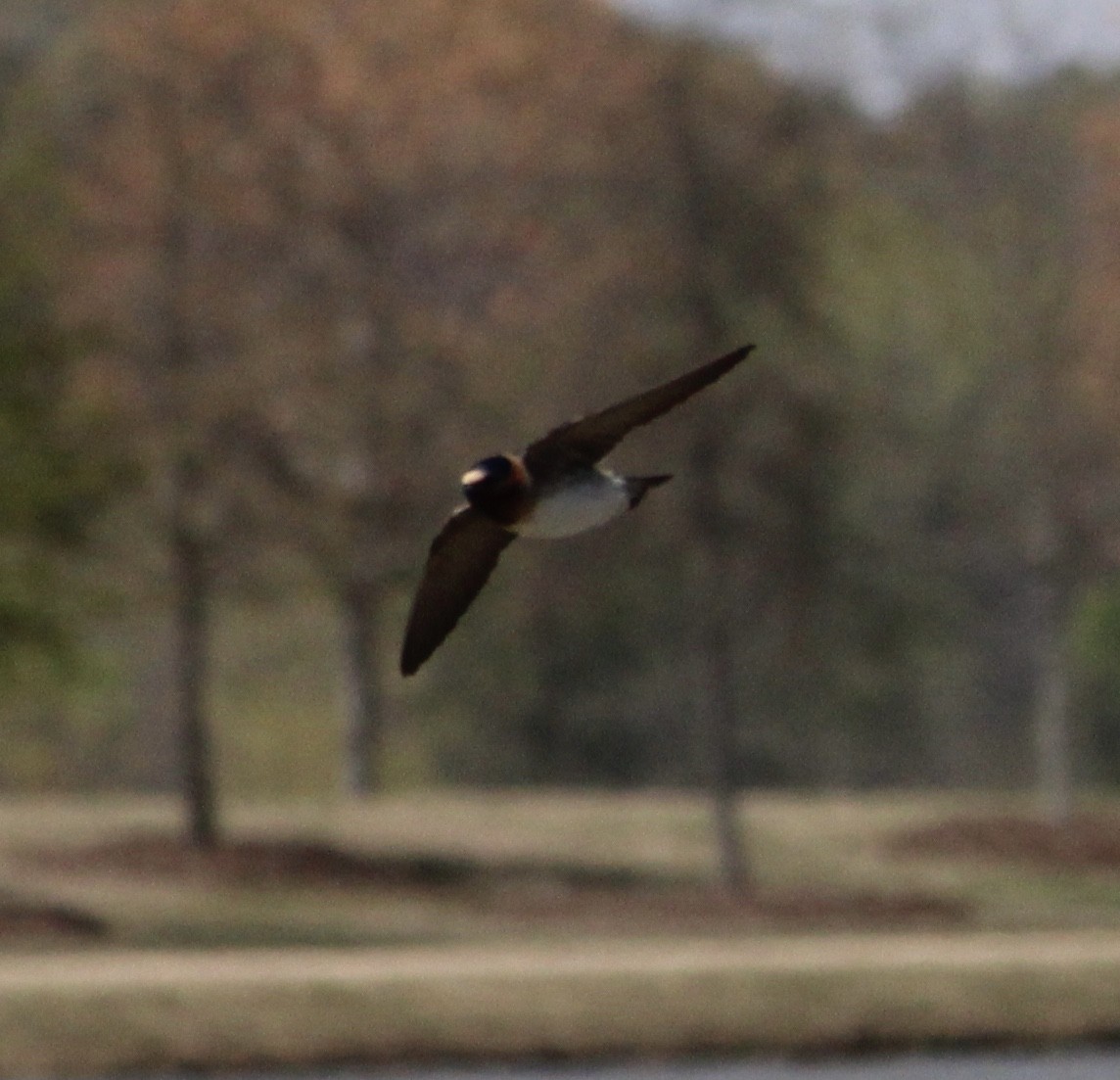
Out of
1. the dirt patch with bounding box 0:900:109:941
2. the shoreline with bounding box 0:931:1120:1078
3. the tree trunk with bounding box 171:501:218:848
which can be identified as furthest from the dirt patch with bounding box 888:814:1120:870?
the shoreline with bounding box 0:931:1120:1078

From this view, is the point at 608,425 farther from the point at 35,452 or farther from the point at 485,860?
the point at 485,860

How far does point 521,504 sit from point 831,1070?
14.7 meters

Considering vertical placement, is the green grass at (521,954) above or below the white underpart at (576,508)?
below

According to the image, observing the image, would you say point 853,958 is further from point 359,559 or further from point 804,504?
point 359,559

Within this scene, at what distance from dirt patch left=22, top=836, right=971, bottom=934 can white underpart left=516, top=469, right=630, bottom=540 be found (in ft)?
70.0

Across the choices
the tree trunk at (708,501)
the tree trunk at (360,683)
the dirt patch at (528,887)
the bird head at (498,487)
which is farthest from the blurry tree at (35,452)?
the bird head at (498,487)

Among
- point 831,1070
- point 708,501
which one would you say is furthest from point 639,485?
point 708,501

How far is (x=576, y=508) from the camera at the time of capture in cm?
434

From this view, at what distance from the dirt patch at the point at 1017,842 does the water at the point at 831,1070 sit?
10287 millimetres

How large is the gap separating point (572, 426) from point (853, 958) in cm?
1639

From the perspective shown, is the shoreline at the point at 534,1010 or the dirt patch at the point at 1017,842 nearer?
the shoreline at the point at 534,1010

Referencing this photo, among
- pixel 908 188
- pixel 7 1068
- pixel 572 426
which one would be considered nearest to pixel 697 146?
pixel 7 1068

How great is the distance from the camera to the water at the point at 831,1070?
18047 millimetres

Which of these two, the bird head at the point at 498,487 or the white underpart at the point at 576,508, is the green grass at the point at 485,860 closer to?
the white underpart at the point at 576,508
